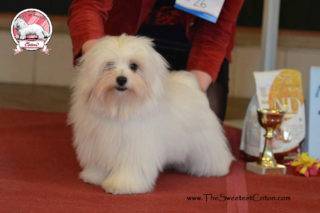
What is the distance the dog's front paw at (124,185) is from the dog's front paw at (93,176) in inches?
3.2

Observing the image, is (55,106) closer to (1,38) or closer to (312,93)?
(1,38)

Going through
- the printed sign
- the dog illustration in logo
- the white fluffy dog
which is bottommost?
the white fluffy dog

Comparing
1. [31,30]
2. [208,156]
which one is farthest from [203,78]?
[31,30]

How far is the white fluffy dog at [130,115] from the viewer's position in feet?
5.84

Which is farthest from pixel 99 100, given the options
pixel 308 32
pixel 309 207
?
pixel 308 32

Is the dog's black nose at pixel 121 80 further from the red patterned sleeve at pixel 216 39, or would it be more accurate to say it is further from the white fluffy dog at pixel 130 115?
the red patterned sleeve at pixel 216 39

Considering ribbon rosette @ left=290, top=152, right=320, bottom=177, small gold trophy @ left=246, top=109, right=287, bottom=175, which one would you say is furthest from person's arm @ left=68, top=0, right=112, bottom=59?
ribbon rosette @ left=290, top=152, right=320, bottom=177

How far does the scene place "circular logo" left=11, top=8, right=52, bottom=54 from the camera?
1.70 metres

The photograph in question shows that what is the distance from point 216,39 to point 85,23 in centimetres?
56

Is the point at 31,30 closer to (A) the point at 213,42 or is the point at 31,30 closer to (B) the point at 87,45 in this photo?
(B) the point at 87,45

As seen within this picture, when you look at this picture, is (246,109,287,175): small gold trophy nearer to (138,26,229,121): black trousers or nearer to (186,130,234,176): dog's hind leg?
(186,130,234,176): dog's hind leg

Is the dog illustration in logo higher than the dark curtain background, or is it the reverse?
the dog illustration in logo

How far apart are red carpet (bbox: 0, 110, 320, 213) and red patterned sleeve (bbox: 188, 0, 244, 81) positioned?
0.42m

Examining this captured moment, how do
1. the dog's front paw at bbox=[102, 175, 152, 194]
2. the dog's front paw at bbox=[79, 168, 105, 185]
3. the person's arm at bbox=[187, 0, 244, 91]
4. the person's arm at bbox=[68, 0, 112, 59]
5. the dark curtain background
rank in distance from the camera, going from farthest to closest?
the dark curtain background < the person's arm at bbox=[187, 0, 244, 91] < the person's arm at bbox=[68, 0, 112, 59] < the dog's front paw at bbox=[79, 168, 105, 185] < the dog's front paw at bbox=[102, 175, 152, 194]
